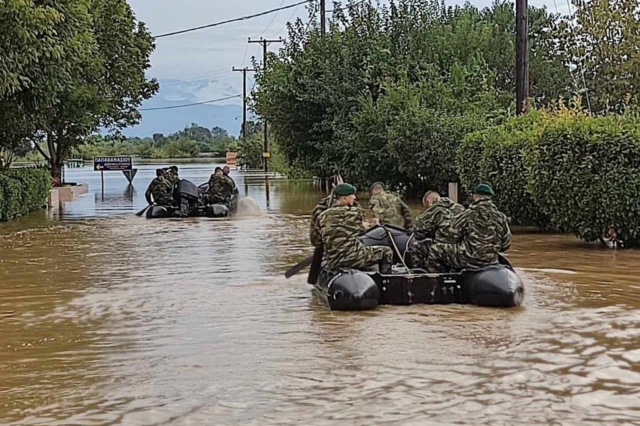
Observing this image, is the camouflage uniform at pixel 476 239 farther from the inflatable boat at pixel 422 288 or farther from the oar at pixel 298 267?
the oar at pixel 298 267

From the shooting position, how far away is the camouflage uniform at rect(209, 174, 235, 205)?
2823 centimetres

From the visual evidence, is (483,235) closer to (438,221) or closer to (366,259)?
(438,221)

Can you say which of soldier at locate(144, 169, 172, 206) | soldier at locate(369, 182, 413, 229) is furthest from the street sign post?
soldier at locate(369, 182, 413, 229)

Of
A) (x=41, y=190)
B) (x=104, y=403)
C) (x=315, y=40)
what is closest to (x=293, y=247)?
(x=104, y=403)

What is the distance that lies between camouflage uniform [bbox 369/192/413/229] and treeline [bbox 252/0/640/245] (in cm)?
661

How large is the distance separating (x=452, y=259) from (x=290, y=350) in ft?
11.0

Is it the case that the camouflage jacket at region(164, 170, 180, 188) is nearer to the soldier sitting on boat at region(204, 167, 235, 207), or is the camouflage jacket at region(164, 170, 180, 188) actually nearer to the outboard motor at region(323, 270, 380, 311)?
the soldier sitting on boat at region(204, 167, 235, 207)

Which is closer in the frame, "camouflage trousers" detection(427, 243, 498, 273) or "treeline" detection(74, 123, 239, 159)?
"camouflage trousers" detection(427, 243, 498, 273)

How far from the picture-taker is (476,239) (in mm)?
11867

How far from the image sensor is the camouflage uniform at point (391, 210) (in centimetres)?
1524

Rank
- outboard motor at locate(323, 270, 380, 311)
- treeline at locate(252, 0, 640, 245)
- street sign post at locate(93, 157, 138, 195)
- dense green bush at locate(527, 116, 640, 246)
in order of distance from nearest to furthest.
→ 1. outboard motor at locate(323, 270, 380, 311)
2. dense green bush at locate(527, 116, 640, 246)
3. treeline at locate(252, 0, 640, 245)
4. street sign post at locate(93, 157, 138, 195)

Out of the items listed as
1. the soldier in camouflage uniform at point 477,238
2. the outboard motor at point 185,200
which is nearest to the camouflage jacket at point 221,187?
the outboard motor at point 185,200

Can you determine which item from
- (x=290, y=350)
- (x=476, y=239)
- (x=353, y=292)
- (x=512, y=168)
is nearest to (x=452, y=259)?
(x=476, y=239)

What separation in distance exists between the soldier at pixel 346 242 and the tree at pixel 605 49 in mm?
34255
